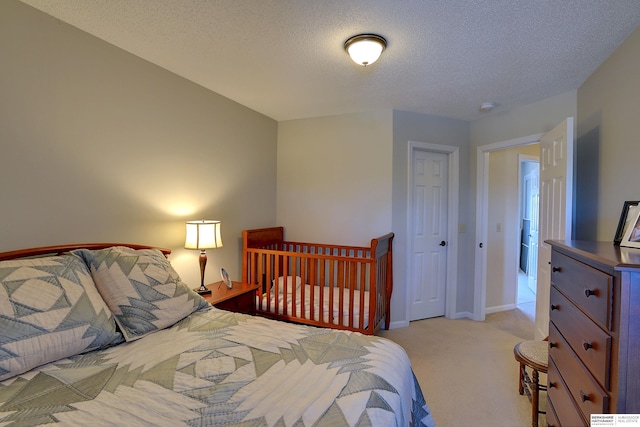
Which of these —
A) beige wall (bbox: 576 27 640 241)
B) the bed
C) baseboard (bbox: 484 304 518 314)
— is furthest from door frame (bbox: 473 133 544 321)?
the bed

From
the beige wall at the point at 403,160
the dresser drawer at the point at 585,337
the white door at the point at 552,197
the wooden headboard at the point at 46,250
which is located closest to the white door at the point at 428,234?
the beige wall at the point at 403,160

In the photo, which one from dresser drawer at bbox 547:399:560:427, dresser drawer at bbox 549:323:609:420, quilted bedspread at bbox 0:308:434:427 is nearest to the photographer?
quilted bedspread at bbox 0:308:434:427

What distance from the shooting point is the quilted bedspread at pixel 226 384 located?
0.87m

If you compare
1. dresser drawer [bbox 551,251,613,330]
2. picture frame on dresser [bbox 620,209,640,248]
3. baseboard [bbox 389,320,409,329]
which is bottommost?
baseboard [bbox 389,320,409,329]

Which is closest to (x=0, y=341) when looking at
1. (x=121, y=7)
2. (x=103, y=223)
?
Answer: (x=103, y=223)

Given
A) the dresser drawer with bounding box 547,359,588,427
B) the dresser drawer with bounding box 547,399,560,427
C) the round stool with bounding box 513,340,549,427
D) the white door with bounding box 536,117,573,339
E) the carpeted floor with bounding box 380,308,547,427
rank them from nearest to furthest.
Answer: the dresser drawer with bounding box 547,359,588,427
the dresser drawer with bounding box 547,399,560,427
the round stool with bounding box 513,340,549,427
the carpeted floor with bounding box 380,308,547,427
the white door with bounding box 536,117,573,339

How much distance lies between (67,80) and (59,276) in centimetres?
119

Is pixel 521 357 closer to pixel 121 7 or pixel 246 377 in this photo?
pixel 246 377

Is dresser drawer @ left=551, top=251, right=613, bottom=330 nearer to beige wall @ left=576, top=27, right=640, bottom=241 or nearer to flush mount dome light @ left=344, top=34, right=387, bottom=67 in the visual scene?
beige wall @ left=576, top=27, right=640, bottom=241

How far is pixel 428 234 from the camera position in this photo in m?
3.39

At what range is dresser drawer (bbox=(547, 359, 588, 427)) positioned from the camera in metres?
1.17

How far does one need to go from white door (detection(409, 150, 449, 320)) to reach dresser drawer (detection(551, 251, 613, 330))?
6.26ft

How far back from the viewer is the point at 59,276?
1270 millimetres

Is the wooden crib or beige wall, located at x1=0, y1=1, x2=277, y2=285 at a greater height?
beige wall, located at x1=0, y1=1, x2=277, y2=285
